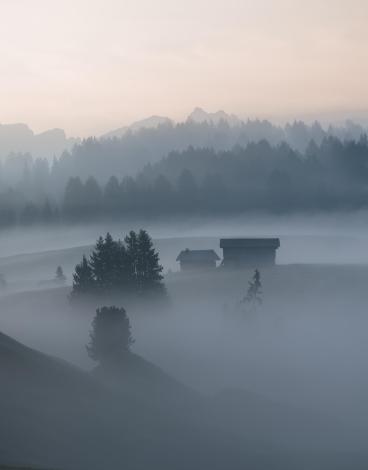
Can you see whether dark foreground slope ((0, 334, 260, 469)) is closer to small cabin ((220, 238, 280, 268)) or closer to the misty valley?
the misty valley

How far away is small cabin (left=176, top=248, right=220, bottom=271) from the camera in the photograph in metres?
124

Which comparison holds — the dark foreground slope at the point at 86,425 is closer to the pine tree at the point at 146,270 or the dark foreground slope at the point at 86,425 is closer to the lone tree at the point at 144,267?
the pine tree at the point at 146,270

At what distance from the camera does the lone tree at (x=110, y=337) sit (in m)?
67.6

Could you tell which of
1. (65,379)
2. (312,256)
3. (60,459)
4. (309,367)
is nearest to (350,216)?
(312,256)

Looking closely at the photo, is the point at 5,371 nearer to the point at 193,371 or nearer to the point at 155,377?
the point at 155,377

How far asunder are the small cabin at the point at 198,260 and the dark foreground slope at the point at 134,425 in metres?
57.3

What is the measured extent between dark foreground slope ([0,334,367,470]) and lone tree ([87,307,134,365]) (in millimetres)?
1504

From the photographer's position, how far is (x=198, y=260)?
124 metres

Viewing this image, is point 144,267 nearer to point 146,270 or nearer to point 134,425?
point 146,270

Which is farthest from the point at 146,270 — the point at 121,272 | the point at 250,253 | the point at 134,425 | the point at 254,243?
the point at 134,425

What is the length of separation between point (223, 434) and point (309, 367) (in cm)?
1925

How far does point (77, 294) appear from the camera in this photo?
94.2 meters

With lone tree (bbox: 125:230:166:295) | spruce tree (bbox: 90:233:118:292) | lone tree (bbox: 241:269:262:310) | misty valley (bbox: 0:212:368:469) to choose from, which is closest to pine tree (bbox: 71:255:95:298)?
misty valley (bbox: 0:212:368:469)

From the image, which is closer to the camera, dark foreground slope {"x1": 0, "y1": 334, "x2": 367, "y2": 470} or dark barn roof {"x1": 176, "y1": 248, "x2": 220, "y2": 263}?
dark foreground slope {"x1": 0, "y1": 334, "x2": 367, "y2": 470}
